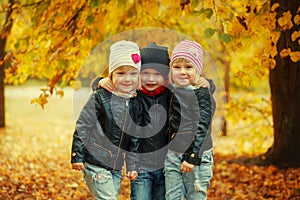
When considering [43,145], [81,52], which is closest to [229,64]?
[43,145]

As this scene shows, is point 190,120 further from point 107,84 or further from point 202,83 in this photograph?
point 107,84

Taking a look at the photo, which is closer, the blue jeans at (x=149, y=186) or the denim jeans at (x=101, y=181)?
the denim jeans at (x=101, y=181)

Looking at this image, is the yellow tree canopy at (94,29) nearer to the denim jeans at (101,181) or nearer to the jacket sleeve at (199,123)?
the jacket sleeve at (199,123)

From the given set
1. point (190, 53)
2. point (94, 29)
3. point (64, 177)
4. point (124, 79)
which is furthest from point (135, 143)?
point (64, 177)

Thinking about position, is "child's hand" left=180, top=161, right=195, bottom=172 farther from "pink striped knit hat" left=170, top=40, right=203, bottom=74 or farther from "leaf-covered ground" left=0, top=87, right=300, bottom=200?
"leaf-covered ground" left=0, top=87, right=300, bottom=200

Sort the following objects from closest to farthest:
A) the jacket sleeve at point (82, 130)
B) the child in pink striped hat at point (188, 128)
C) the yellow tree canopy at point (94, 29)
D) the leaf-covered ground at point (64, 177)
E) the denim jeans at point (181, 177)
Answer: the jacket sleeve at point (82, 130) < the child in pink striped hat at point (188, 128) < the denim jeans at point (181, 177) < the yellow tree canopy at point (94, 29) < the leaf-covered ground at point (64, 177)

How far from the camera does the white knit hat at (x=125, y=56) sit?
13.1 feet

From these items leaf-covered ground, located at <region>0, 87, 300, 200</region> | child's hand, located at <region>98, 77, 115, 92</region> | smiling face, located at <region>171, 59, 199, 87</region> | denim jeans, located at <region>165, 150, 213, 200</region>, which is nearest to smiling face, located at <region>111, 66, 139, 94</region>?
child's hand, located at <region>98, 77, 115, 92</region>

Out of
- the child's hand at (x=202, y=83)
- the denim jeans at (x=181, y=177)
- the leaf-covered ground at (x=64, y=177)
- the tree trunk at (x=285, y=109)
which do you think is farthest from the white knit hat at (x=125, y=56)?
the tree trunk at (x=285, y=109)

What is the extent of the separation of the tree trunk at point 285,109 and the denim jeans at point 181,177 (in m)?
3.19

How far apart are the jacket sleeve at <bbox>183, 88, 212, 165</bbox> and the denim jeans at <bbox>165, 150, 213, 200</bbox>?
5.7 inches

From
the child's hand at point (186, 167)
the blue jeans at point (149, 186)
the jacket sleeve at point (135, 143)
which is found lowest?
the blue jeans at point (149, 186)

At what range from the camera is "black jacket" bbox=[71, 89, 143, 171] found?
12.7 feet

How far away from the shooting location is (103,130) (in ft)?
12.9
